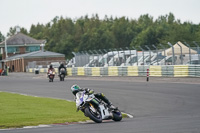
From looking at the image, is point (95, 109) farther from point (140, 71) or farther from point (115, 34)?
point (115, 34)

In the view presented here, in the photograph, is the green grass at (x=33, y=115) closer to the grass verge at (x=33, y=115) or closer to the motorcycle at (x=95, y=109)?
the grass verge at (x=33, y=115)

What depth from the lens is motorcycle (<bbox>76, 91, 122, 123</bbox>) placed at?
1282cm

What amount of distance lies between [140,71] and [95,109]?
2592cm

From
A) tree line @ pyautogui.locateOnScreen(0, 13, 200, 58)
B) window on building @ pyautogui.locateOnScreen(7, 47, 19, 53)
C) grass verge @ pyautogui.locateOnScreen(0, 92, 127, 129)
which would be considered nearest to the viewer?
grass verge @ pyautogui.locateOnScreen(0, 92, 127, 129)

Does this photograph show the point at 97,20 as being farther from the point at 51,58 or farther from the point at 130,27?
the point at 51,58

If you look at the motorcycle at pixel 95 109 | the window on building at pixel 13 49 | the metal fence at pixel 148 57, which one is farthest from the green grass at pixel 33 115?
the window on building at pixel 13 49

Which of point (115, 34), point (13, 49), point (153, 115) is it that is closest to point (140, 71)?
point (153, 115)

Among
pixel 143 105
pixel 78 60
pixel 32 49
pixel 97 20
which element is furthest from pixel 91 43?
pixel 143 105

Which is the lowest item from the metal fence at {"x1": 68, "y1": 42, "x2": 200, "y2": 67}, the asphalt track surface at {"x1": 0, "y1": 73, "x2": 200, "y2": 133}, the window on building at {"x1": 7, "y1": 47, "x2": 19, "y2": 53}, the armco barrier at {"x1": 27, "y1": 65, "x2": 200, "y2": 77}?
the asphalt track surface at {"x1": 0, "y1": 73, "x2": 200, "y2": 133}

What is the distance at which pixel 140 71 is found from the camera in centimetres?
3862

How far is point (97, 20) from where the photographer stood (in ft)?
518

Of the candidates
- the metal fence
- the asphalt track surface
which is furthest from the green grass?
the metal fence

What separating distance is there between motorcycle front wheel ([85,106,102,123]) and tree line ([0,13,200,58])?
77.7 m

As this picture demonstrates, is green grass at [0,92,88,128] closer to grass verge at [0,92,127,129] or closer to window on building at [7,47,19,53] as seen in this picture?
grass verge at [0,92,127,129]
